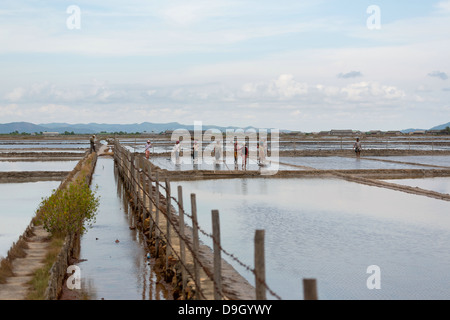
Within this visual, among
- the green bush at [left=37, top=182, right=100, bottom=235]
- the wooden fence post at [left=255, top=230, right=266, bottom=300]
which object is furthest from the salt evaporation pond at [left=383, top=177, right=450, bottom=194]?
the wooden fence post at [left=255, top=230, right=266, bottom=300]

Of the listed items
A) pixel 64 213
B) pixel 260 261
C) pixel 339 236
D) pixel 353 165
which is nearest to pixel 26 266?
pixel 64 213

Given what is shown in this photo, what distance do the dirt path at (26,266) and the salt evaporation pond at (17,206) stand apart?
3.55 feet

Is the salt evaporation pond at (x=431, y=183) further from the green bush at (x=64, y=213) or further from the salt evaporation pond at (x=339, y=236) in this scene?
the green bush at (x=64, y=213)

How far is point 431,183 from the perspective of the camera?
915 inches

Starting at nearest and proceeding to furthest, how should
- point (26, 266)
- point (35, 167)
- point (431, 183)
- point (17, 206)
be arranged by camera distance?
point (26, 266), point (17, 206), point (431, 183), point (35, 167)

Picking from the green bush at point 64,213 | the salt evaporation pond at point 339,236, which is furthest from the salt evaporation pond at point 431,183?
the green bush at point 64,213

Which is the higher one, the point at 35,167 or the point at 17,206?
the point at 35,167

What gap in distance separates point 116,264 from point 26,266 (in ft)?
6.35

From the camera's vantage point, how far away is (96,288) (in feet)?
28.1

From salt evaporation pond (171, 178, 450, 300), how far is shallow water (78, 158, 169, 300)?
142 cm

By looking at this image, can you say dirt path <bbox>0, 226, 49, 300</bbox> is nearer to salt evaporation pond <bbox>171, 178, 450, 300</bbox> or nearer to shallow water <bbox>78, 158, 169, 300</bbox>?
shallow water <bbox>78, 158, 169, 300</bbox>

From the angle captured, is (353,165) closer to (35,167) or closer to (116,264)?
(35,167)

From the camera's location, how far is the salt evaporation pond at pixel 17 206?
43.4 ft
